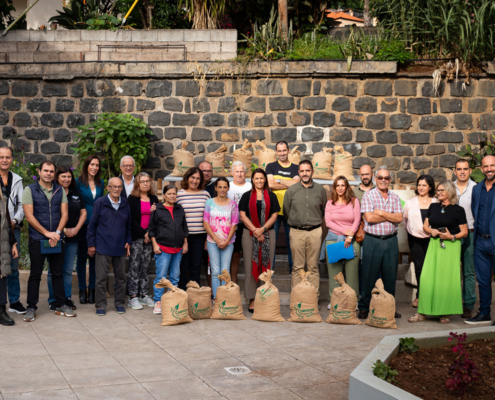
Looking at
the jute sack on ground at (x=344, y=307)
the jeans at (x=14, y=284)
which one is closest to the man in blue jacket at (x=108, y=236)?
the jeans at (x=14, y=284)

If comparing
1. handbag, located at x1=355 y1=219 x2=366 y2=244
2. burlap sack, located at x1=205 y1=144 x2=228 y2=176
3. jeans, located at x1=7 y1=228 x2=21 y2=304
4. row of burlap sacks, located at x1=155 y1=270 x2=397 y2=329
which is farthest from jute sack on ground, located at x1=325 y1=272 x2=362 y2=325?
jeans, located at x1=7 y1=228 x2=21 y2=304

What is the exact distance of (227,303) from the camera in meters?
7.17

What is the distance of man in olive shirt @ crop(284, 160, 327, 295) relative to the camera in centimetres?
762

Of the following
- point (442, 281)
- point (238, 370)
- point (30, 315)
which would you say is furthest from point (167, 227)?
point (442, 281)

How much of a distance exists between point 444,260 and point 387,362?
2.84 meters

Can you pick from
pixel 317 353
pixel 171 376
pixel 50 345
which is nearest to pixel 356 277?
pixel 317 353

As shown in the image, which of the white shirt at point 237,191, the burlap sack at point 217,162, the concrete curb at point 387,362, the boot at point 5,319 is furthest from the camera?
the burlap sack at point 217,162

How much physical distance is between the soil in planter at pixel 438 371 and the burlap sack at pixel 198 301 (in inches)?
110

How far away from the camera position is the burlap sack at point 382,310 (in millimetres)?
6898

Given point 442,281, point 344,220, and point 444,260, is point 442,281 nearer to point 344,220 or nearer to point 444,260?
point 444,260

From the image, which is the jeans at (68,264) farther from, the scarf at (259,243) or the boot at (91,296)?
the scarf at (259,243)

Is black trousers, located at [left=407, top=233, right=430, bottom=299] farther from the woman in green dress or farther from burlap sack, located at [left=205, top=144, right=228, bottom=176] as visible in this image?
burlap sack, located at [left=205, top=144, right=228, bottom=176]

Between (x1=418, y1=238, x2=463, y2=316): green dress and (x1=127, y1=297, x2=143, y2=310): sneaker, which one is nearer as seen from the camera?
(x1=418, y1=238, x2=463, y2=316): green dress

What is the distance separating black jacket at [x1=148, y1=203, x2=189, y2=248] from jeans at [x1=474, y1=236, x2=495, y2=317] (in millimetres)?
3571
